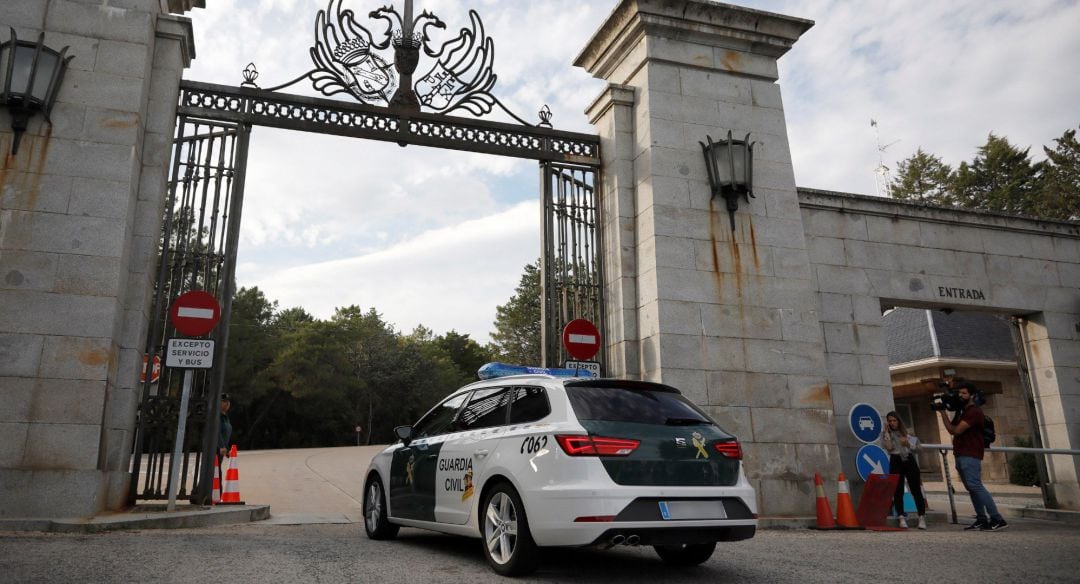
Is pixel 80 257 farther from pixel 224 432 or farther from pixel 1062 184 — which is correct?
pixel 1062 184

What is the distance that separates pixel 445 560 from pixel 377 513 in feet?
5.65

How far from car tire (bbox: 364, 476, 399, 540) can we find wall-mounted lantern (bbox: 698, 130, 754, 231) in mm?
6241

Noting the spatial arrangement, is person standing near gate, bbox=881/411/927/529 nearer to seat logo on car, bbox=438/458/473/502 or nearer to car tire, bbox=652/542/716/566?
car tire, bbox=652/542/716/566

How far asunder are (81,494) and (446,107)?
6.69m

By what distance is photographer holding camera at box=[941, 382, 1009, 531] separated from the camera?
29.5 feet

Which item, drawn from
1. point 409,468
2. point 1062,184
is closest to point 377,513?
point 409,468

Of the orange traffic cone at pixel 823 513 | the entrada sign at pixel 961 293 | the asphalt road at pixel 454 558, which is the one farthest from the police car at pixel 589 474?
the entrada sign at pixel 961 293

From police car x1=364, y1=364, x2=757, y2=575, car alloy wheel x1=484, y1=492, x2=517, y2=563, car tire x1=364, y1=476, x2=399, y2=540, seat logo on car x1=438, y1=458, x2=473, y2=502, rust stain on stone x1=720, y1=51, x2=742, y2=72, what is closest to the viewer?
police car x1=364, y1=364, x2=757, y2=575

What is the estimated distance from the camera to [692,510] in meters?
4.97

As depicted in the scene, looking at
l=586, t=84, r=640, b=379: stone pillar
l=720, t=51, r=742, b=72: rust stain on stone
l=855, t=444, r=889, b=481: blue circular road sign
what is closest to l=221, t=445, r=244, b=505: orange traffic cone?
l=586, t=84, r=640, b=379: stone pillar

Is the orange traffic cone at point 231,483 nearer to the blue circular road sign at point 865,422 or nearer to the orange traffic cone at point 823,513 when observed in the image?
the orange traffic cone at point 823,513

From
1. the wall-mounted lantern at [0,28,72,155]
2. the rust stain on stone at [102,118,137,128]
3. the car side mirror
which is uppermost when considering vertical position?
the wall-mounted lantern at [0,28,72,155]

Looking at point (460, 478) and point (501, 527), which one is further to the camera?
point (460, 478)

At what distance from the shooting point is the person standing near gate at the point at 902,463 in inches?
379
